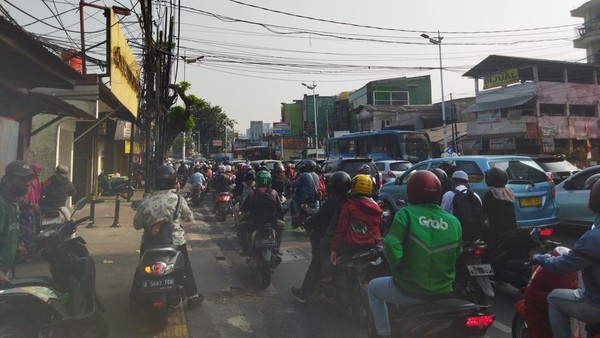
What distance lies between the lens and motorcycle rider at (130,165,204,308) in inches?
174

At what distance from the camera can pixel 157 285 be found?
394 centimetres

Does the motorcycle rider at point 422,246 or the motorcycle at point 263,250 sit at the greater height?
the motorcycle rider at point 422,246

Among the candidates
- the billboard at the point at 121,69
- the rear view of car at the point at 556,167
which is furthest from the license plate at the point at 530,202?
the billboard at the point at 121,69

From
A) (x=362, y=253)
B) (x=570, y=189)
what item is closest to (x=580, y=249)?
(x=362, y=253)

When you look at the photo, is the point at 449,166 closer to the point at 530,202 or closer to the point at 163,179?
the point at 530,202

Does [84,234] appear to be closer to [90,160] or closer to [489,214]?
[90,160]

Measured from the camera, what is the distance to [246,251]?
20.1 ft

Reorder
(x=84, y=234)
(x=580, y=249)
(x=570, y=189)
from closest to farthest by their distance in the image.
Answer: (x=580, y=249) → (x=570, y=189) → (x=84, y=234)

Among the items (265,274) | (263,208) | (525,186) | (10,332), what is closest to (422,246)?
(10,332)

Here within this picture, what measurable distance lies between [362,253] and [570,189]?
6.22 metres

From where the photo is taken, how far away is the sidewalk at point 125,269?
4352 mm

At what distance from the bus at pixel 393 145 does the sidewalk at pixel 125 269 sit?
44.7 feet

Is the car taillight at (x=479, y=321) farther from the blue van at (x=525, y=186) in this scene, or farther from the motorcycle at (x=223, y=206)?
the motorcycle at (x=223, y=206)

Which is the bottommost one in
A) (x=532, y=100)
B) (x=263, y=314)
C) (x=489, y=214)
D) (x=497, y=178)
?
(x=263, y=314)
